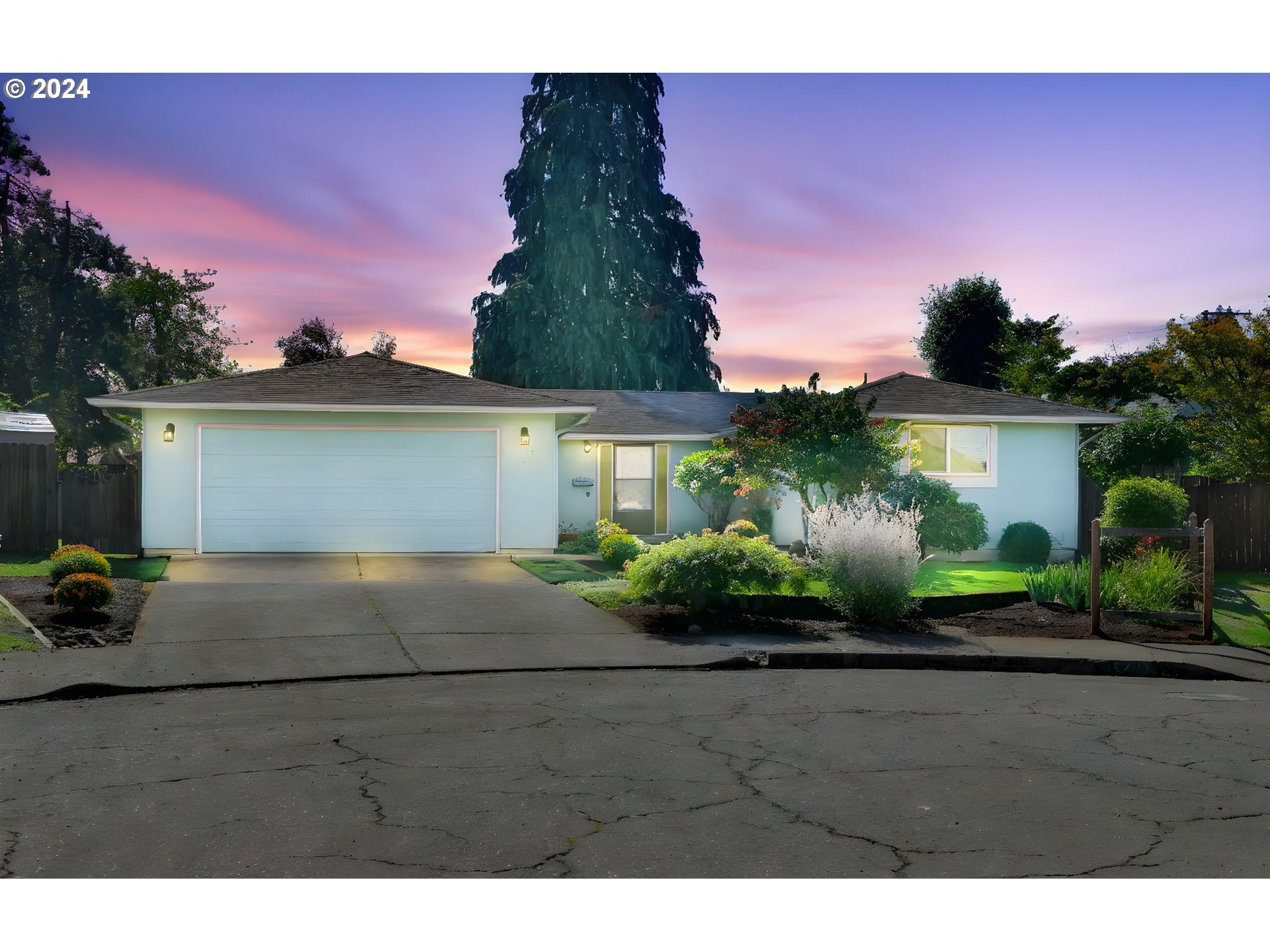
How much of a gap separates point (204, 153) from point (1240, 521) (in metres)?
19.8

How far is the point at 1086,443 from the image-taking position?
24672 mm

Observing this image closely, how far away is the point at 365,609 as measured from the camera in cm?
1198

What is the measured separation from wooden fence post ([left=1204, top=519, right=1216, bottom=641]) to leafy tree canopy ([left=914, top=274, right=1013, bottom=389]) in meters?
36.2

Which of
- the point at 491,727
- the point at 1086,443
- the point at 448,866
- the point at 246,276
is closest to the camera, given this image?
the point at 448,866

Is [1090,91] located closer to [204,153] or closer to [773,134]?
[773,134]

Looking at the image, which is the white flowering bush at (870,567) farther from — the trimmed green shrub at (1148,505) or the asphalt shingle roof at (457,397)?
the asphalt shingle roof at (457,397)

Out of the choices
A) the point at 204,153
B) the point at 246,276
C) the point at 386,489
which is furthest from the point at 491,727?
the point at 246,276

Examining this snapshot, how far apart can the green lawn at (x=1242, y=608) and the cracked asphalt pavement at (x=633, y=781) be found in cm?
330

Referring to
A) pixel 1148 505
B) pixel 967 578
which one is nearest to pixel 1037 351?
pixel 1148 505

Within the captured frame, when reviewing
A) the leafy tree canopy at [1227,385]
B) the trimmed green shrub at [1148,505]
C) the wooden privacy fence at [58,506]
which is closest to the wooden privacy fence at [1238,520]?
the trimmed green shrub at [1148,505]

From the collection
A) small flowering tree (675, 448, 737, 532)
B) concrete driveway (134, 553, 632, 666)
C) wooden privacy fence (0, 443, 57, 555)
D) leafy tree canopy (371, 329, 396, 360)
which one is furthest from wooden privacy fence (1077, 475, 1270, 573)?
leafy tree canopy (371, 329, 396, 360)

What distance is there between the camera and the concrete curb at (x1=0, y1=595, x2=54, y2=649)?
9781 mm

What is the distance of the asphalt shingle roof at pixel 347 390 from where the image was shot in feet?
61.6

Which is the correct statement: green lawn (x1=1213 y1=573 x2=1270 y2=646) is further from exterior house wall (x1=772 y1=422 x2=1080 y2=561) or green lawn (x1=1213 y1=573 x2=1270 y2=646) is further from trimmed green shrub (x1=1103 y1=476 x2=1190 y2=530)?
exterior house wall (x1=772 y1=422 x2=1080 y2=561)
